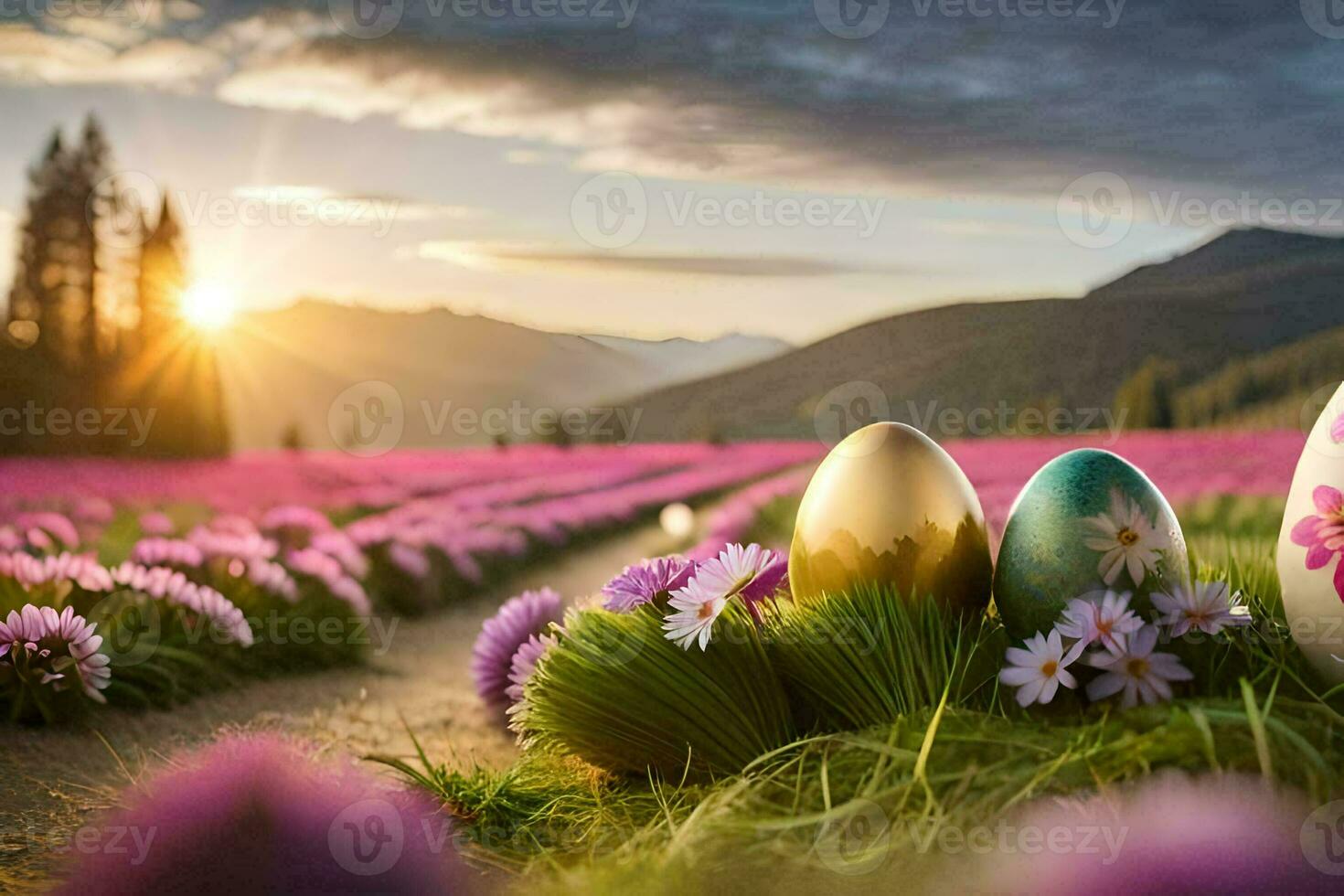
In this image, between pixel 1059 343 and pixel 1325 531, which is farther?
pixel 1059 343

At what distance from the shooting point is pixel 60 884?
1.79 m

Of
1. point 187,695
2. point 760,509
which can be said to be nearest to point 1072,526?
point 187,695

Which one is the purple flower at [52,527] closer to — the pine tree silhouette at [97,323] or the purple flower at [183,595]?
the purple flower at [183,595]

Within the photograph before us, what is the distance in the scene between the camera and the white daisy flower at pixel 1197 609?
1.96m

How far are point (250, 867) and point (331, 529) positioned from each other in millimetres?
3958

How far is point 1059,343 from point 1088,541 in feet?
68.9

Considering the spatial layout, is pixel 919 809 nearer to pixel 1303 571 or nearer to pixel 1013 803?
pixel 1013 803

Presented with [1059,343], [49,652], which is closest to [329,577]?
[49,652]

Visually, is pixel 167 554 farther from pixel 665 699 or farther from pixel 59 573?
pixel 665 699

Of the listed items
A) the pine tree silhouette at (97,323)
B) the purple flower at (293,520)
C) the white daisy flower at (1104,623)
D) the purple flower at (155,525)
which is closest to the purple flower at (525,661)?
the white daisy flower at (1104,623)

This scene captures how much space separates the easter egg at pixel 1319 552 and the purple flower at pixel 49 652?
9.05ft

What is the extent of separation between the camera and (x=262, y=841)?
167 centimetres

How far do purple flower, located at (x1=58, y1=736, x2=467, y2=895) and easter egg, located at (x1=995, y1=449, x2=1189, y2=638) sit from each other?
3.80 ft

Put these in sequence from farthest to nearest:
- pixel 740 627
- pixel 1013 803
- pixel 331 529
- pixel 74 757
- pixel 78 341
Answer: pixel 78 341 < pixel 331 529 < pixel 74 757 < pixel 740 627 < pixel 1013 803
